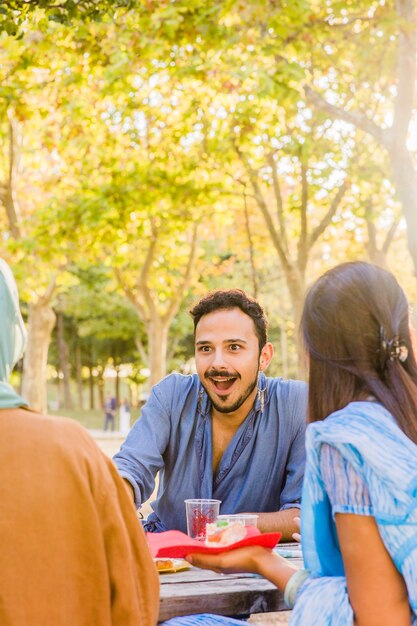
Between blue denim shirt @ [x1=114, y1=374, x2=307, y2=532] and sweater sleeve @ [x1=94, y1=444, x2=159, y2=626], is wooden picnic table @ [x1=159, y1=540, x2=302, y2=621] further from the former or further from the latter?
blue denim shirt @ [x1=114, y1=374, x2=307, y2=532]

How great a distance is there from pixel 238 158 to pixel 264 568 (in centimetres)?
1282

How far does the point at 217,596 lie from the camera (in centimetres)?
272

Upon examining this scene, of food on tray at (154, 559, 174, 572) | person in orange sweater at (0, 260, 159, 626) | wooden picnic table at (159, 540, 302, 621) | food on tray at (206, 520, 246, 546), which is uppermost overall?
person in orange sweater at (0, 260, 159, 626)

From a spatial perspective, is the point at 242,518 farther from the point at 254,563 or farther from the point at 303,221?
the point at 303,221

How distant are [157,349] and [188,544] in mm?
17817

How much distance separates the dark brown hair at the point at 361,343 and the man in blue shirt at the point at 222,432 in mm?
1563

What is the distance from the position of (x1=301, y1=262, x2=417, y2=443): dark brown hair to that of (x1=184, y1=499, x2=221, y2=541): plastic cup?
95cm

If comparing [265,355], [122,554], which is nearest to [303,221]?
[265,355]

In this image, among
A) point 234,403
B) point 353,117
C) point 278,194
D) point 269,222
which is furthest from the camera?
point 278,194

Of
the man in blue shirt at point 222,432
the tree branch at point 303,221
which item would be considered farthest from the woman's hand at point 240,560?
the tree branch at point 303,221

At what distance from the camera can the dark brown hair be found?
2361mm

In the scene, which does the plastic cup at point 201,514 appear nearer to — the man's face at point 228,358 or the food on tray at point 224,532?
the food on tray at point 224,532

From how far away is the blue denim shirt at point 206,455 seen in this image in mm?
3924

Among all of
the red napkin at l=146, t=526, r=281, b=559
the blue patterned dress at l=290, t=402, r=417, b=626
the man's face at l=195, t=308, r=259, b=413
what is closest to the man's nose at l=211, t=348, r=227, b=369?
the man's face at l=195, t=308, r=259, b=413
